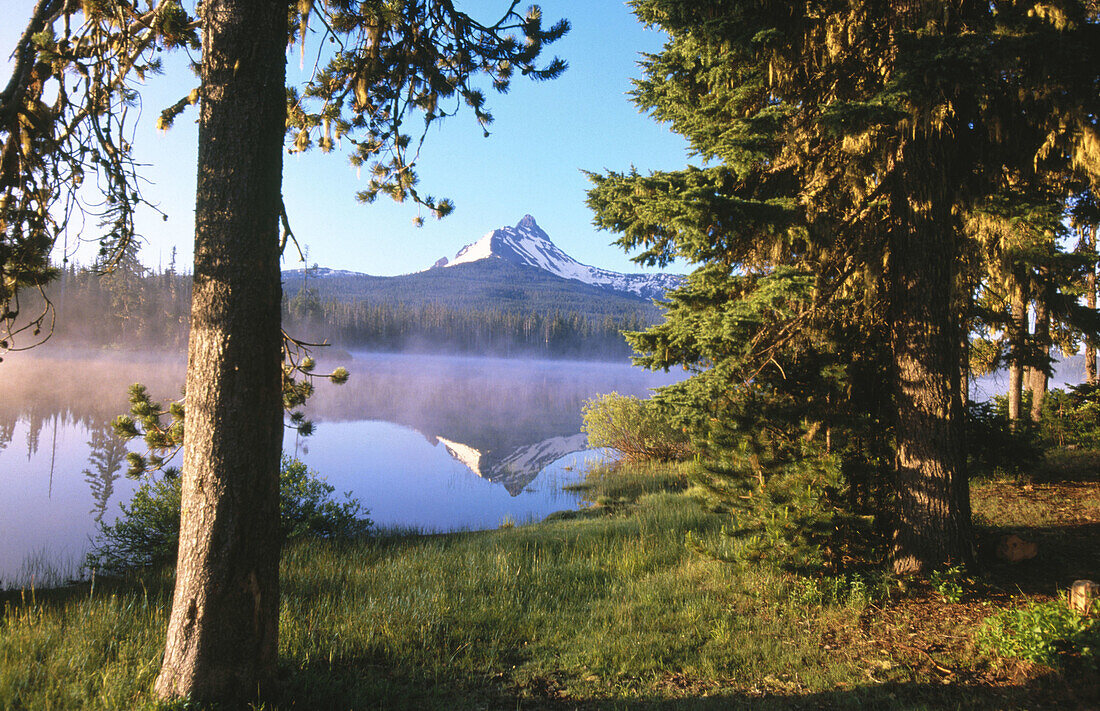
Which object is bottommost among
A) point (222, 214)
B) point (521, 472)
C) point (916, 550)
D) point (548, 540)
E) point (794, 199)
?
point (521, 472)

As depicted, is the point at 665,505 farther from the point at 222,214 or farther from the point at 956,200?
the point at 222,214

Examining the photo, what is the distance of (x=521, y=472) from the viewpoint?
19.4m

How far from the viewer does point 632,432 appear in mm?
17250

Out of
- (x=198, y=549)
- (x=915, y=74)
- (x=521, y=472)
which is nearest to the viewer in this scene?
(x=198, y=549)

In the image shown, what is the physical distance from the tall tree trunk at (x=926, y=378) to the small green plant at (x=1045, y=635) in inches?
41.3

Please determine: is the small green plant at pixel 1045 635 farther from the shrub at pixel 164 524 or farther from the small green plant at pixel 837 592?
the shrub at pixel 164 524

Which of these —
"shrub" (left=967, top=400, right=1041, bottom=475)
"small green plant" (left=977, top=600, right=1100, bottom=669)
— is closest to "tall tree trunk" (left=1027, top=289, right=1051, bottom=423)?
"shrub" (left=967, top=400, right=1041, bottom=475)

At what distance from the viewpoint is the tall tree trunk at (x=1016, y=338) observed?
986cm

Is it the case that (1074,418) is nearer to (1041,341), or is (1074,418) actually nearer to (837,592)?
(1041,341)

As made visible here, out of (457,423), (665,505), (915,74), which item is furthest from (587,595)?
(457,423)

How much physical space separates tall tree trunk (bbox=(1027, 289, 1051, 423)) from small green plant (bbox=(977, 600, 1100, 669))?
8937 millimetres

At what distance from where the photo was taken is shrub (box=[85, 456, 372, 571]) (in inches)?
301

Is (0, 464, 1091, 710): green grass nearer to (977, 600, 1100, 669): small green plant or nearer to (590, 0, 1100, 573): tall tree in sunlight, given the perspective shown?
(977, 600, 1100, 669): small green plant

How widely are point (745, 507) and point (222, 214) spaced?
214 inches
